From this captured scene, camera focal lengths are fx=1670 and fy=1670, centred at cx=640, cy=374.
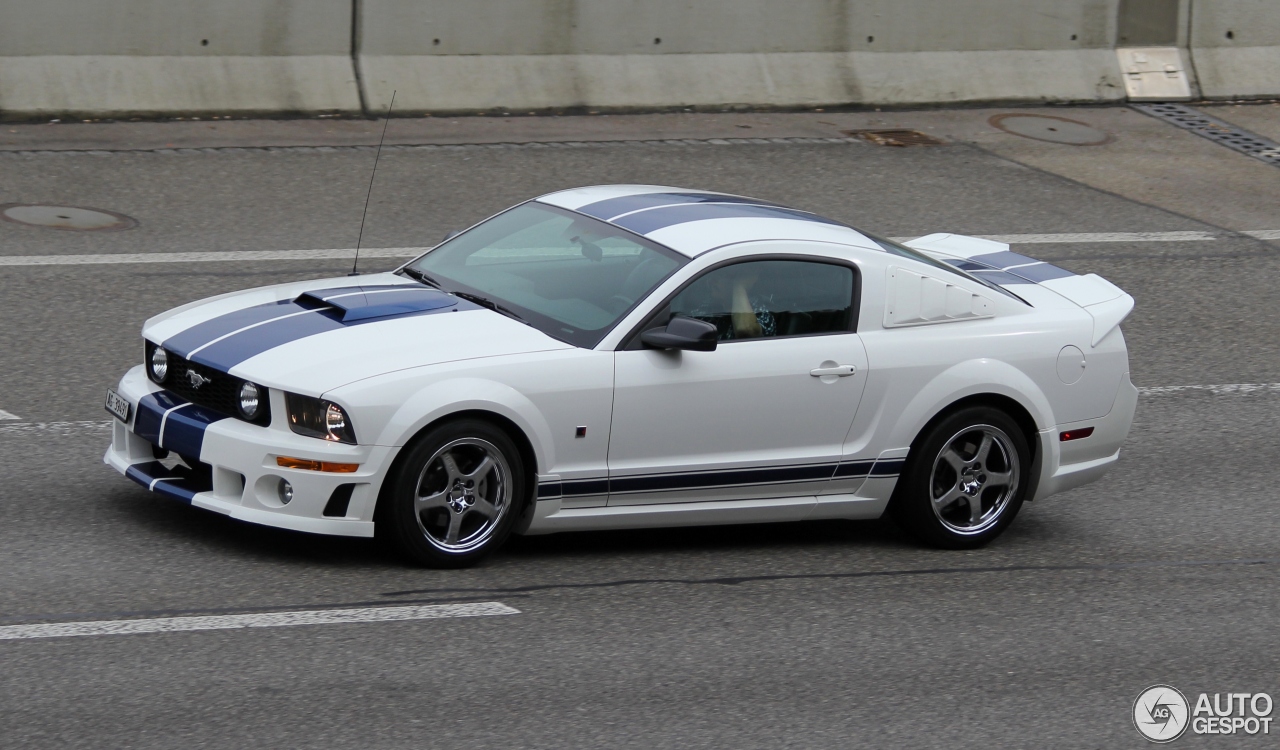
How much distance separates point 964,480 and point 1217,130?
10853 mm

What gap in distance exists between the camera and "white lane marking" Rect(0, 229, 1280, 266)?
36.3ft

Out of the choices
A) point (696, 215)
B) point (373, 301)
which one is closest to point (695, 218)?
point (696, 215)

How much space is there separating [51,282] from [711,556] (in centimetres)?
552

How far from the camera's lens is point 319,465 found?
6.13 m

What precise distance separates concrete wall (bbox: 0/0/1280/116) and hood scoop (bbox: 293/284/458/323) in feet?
26.4

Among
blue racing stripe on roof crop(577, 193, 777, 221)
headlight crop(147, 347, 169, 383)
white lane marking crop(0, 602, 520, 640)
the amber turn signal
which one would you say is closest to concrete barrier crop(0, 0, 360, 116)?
blue racing stripe on roof crop(577, 193, 777, 221)

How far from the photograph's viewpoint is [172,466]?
6.79 metres

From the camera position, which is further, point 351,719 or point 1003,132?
point 1003,132

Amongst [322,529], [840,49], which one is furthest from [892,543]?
[840,49]

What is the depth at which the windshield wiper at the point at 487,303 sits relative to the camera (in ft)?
22.4

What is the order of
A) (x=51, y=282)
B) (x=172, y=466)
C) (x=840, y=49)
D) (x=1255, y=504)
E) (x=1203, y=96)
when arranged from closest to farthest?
1. (x=172, y=466)
2. (x=1255, y=504)
3. (x=51, y=282)
4. (x=840, y=49)
5. (x=1203, y=96)

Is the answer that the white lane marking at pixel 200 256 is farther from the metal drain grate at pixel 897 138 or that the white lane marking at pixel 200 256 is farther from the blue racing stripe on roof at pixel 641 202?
the metal drain grate at pixel 897 138

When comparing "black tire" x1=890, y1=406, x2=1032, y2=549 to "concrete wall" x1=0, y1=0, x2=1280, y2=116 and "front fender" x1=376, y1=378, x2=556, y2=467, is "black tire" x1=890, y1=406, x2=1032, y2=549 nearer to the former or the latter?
"front fender" x1=376, y1=378, x2=556, y2=467

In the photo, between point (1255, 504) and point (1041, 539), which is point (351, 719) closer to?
point (1041, 539)
